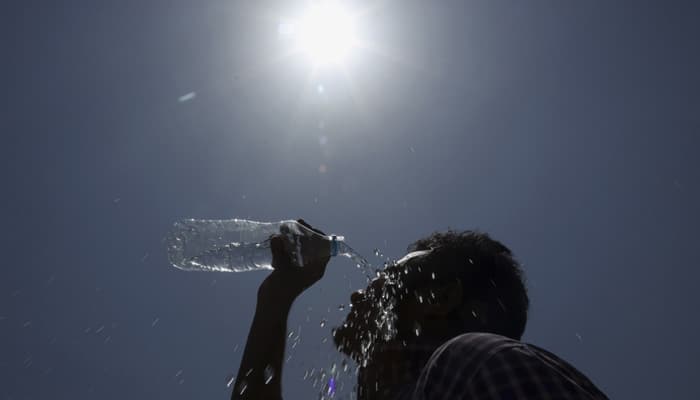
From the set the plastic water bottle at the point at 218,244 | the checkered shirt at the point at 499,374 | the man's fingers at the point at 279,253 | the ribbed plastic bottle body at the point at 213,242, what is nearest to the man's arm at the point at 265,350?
the man's fingers at the point at 279,253

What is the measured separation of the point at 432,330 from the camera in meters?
2.28

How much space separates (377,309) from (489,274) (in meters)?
0.76

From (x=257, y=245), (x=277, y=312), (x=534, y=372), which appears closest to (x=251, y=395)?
(x=277, y=312)

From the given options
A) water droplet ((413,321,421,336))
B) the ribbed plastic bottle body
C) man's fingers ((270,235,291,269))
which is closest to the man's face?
water droplet ((413,321,421,336))

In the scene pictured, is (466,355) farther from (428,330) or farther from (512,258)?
(512,258)

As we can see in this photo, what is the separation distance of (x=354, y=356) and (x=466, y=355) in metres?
1.74

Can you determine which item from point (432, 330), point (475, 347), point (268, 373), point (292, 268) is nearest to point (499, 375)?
point (475, 347)

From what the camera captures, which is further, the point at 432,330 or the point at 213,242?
the point at 213,242

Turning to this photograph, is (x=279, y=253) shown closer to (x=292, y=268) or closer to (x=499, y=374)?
(x=292, y=268)

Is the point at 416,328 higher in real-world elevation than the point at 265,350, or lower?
higher

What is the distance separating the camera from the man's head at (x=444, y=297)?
2281mm

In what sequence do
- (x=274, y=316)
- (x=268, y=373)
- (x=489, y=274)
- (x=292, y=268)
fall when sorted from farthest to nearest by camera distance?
(x=292, y=268) → (x=274, y=316) → (x=268, y=373) → (x=489, y=274)

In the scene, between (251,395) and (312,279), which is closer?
(251,395)

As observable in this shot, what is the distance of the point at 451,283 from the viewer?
94.8 inches
